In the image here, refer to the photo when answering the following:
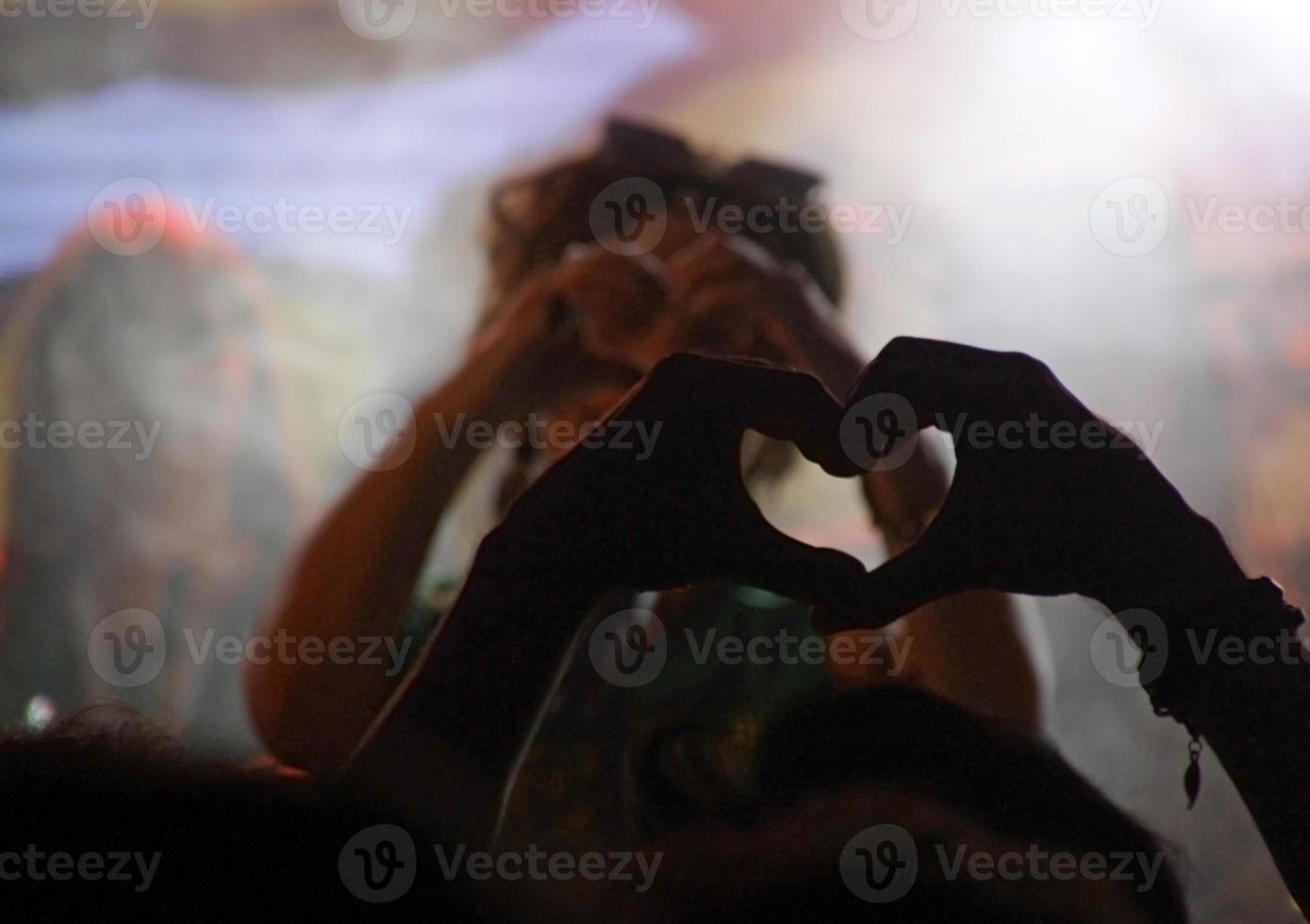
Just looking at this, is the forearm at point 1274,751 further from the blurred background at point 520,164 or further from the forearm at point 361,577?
the blurred background at point 520,164

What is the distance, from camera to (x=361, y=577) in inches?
29.5

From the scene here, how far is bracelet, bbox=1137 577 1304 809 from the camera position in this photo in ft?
0.96

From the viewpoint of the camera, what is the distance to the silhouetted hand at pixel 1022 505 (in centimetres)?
29

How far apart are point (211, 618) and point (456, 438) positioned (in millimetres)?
827

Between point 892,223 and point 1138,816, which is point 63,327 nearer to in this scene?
point 892,223

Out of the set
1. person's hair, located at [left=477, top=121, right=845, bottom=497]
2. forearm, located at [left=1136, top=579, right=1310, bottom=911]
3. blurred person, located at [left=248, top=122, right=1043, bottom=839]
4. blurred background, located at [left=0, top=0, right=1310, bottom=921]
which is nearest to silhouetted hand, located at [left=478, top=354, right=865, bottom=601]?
forearm, located at [left=1136, top=579, right=1310, bottom=911]

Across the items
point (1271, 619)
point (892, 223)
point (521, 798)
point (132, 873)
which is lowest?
point (521, 798)

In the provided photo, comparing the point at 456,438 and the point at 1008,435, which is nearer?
the point at 1008,435

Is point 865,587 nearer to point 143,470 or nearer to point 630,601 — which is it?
point 630,601

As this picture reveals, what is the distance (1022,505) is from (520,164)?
129 cm

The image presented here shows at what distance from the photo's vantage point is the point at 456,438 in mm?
829

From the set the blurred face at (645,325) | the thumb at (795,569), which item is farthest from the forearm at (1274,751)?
the blurred face at (645,325)

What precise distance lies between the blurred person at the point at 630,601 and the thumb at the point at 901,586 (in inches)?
11.0

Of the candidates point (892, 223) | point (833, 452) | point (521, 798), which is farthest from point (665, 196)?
point (833, 452)
